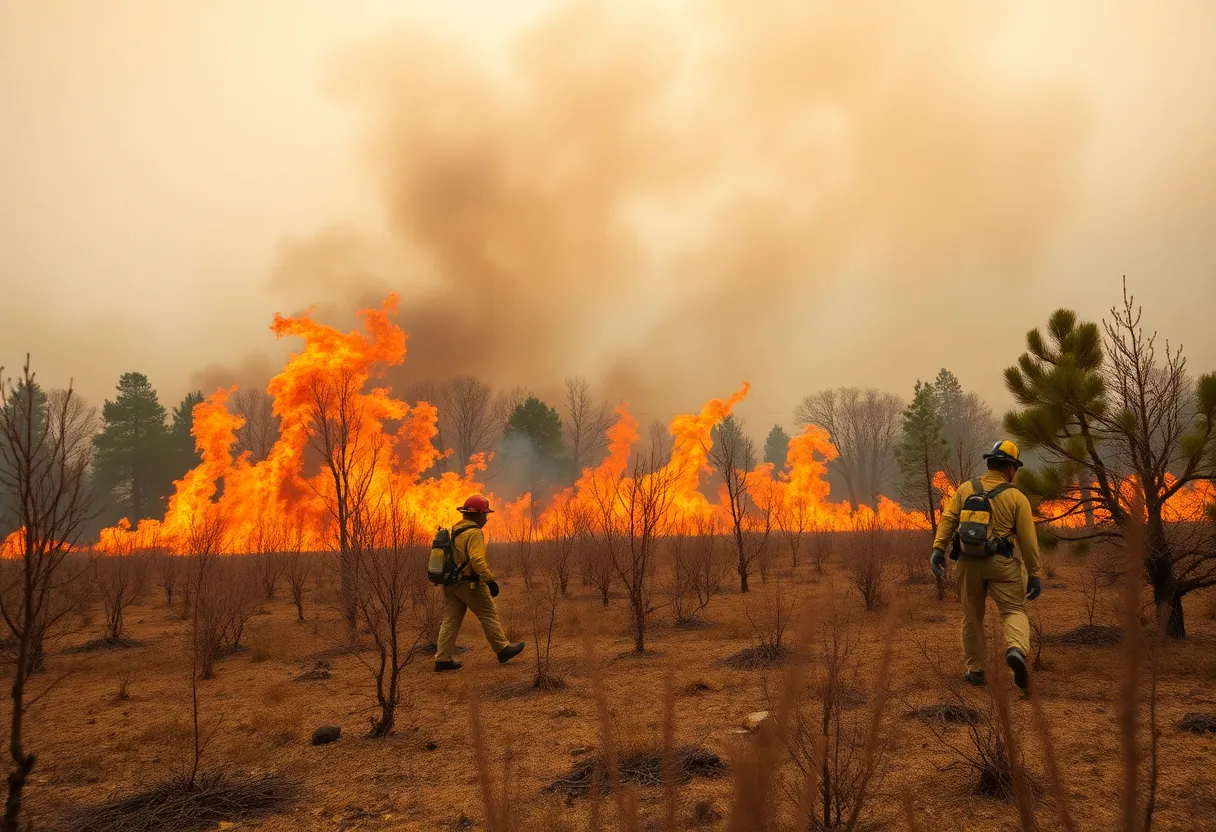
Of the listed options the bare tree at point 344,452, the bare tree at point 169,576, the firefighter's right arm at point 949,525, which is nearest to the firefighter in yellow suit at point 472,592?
the bare tree at point 344,452

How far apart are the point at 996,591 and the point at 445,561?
18.3 feet

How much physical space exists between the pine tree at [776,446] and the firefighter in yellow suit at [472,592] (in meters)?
61.6

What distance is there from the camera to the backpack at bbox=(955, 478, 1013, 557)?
18.9 feet

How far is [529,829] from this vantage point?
10.3ft

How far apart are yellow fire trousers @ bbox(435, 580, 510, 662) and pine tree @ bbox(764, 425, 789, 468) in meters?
61.7

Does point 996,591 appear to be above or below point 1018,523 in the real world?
below

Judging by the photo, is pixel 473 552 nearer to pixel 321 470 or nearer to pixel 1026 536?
pixel 1026 536

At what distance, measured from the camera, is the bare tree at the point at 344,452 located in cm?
851

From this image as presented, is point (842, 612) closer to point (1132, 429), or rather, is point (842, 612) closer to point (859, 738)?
point (1132, 429)

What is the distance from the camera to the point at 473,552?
25.4 feet

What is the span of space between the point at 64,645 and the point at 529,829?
12.0 meters

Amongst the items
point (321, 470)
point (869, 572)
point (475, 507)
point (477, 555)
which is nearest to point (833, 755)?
point (477, 555)

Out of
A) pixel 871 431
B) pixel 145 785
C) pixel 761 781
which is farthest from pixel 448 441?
pixel 761 781

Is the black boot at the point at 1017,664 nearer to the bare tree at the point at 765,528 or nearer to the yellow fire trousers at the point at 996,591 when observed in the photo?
the yellow fire trousers at the point at 996,591
